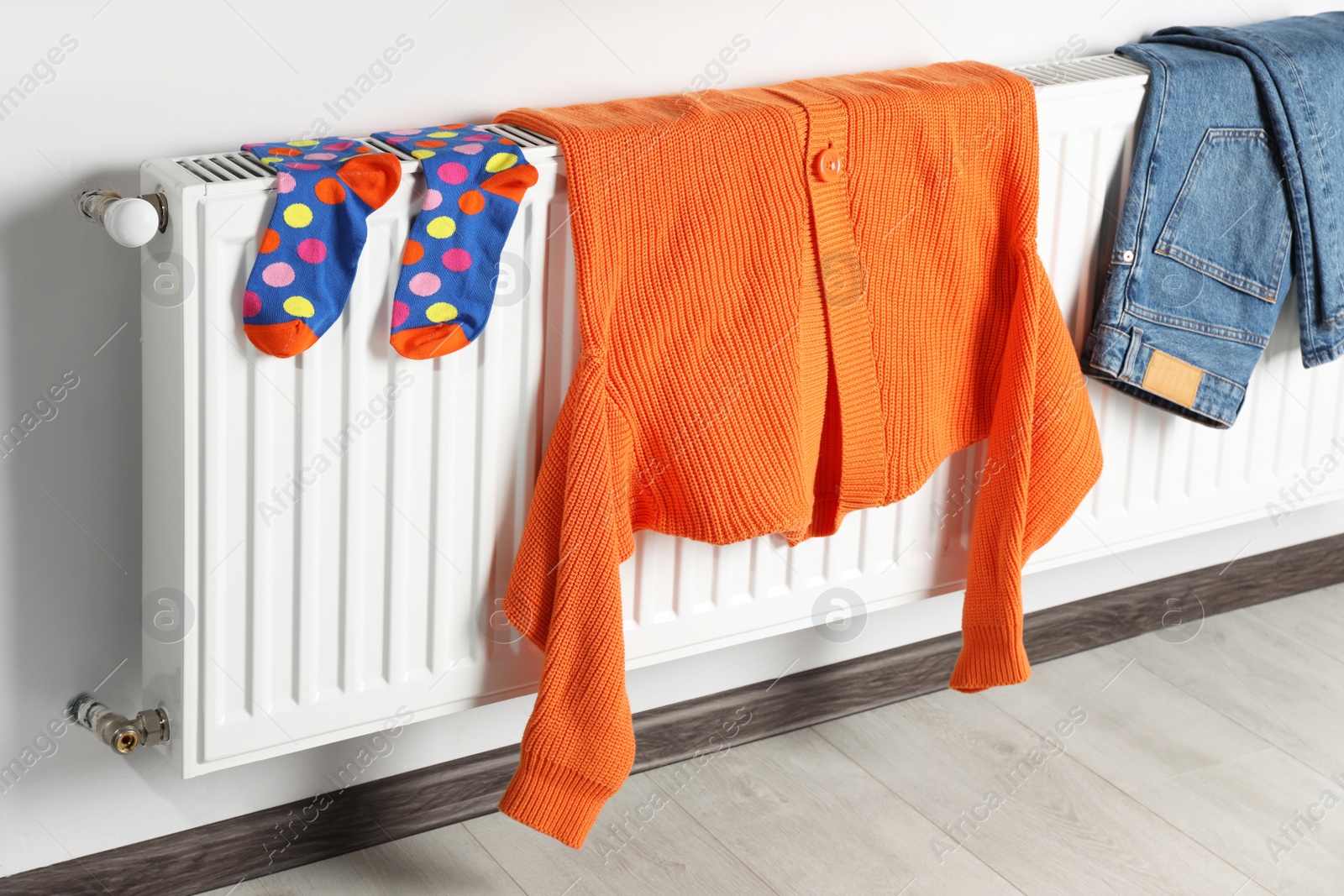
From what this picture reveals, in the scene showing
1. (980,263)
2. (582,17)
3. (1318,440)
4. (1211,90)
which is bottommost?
(1318,440)

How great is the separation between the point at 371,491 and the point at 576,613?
18 cm

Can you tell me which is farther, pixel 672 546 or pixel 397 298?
pixel 672 546

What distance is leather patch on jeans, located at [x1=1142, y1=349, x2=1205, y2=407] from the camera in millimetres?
1263

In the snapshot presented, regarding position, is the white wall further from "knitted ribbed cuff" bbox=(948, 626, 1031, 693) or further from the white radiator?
"knitted ribbed cuff" bbox=(948, 626, 1031, 693)

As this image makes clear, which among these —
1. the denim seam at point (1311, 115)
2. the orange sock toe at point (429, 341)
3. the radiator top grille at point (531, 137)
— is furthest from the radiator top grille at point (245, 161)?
the denim seam at point (1311, 115)

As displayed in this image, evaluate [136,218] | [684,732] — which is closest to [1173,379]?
[684,732]

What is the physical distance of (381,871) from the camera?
1.20 meters

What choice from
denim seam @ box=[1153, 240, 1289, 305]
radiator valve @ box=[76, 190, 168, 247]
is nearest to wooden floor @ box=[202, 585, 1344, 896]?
denim seam @ box=[1153, 240, 1289, 305]

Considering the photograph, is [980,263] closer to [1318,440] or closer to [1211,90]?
[1211,90]

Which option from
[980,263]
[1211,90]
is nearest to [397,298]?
[980,263]

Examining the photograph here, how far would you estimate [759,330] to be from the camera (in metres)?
1.03

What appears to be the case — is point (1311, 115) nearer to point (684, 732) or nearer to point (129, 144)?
point (684, 732)

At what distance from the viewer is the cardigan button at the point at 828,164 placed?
103cm

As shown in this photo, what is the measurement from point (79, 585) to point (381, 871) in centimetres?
37
